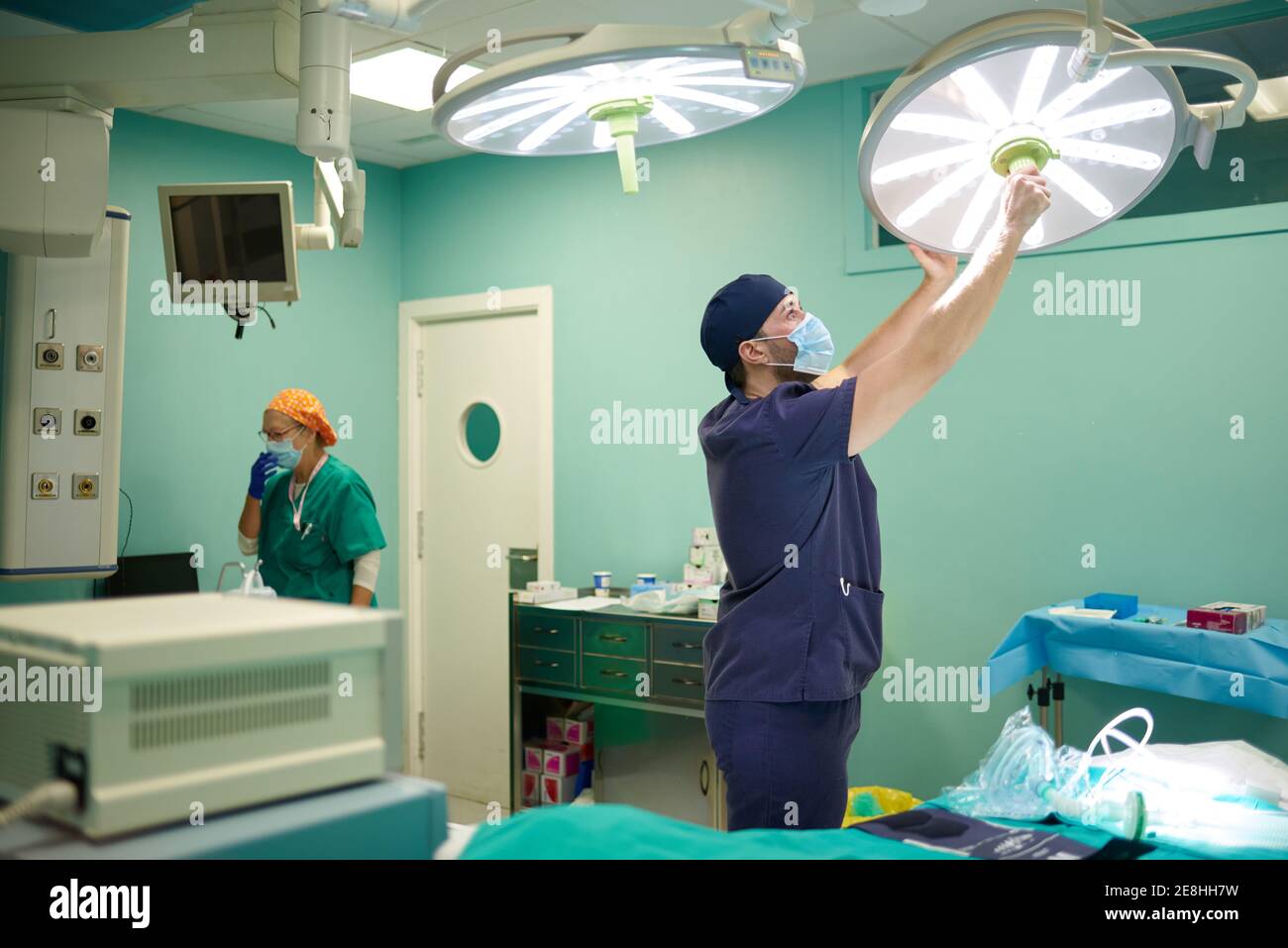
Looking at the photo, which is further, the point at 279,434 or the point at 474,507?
the point at 474,507

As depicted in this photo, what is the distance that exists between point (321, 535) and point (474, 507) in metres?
1.45

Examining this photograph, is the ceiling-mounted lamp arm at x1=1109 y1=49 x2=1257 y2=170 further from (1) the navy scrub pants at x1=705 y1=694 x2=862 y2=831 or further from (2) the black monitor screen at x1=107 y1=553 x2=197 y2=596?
(2) the black monitor screen at x1=107 y1=553 x2=197 y2=596

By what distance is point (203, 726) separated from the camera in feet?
2.68

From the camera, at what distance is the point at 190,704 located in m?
0.81

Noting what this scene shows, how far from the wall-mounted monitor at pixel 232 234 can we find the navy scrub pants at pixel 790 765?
1651mm

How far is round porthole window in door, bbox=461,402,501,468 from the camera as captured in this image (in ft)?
15.3

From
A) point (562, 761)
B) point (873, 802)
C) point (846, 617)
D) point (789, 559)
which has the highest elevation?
point (789, 559)

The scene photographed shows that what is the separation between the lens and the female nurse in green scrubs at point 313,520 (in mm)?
3236

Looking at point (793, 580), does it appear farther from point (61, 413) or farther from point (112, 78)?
point (61, 413)

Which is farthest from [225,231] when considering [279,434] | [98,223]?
[279,434]

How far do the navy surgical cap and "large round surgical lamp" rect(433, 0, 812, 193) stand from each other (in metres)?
0.40

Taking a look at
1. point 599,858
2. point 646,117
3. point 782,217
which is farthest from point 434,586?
point 599,858

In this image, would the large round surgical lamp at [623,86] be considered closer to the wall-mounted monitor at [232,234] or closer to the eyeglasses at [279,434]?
the wall-mounted monitor at [232,234]
